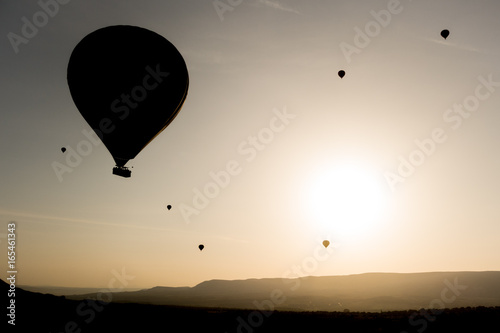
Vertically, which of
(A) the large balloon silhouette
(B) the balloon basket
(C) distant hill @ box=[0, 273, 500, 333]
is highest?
(A) the large balloon silhouette

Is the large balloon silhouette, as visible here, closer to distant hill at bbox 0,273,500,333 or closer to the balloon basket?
the balloon basket

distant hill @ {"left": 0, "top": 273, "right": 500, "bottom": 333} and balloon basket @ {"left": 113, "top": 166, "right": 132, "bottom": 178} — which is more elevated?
balloon basket @ {"left": 113, "top": 166, "right": 132, "bottom": 178}

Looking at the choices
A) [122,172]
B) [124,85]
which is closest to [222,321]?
[122,172]

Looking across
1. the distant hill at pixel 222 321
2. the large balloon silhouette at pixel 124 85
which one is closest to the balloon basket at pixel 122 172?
the large balloon silhouette at pixel 124 85

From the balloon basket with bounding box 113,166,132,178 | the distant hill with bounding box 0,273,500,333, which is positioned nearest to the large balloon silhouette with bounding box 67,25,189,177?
the balloon basket with bounding box 113,166,132,178

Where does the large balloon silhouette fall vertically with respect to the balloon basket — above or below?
above

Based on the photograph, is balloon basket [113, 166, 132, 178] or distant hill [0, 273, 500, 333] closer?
distant hill [0, 273, 500, 333]

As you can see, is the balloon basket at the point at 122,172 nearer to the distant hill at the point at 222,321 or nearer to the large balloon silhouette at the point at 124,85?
the large balloon silhouette at the point at 124,85

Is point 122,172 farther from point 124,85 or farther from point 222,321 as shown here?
point 222,321

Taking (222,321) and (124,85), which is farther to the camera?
(124,85)
